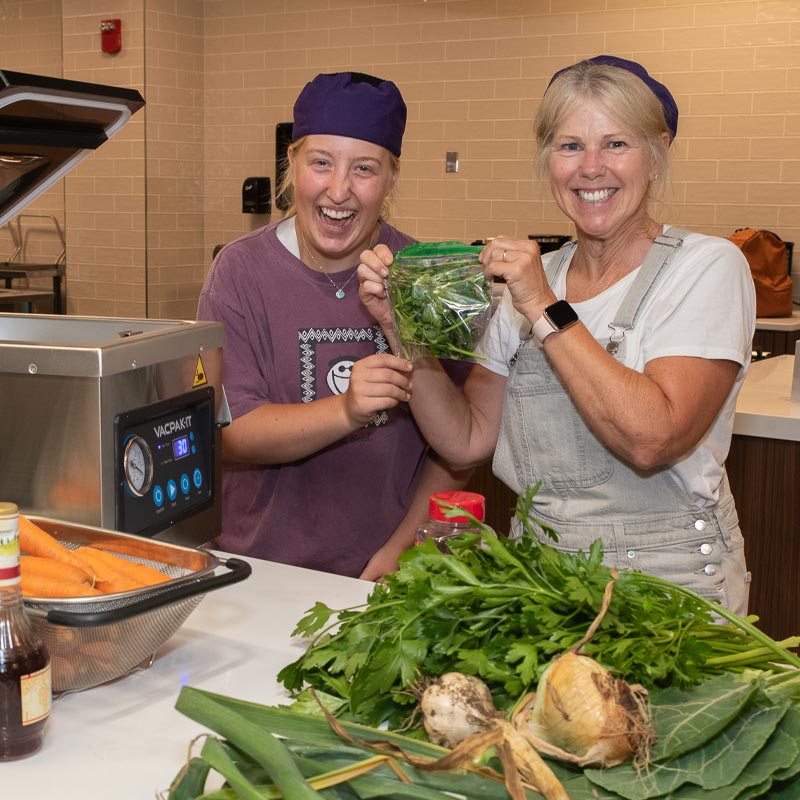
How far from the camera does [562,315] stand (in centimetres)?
175

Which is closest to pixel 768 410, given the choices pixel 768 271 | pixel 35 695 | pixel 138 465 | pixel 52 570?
pixel 138 465

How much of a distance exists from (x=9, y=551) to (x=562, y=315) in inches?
39.5

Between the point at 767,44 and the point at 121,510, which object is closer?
the point at 121,510

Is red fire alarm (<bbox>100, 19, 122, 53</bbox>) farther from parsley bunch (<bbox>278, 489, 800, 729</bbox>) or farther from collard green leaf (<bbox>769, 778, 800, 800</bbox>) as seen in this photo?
collard green leaf (<bbox>769, 778, 800, 800</bbox>)

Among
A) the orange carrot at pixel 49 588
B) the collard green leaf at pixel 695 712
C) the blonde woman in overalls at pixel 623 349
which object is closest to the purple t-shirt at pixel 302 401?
the blonde woman in overalls at pixel 623 349

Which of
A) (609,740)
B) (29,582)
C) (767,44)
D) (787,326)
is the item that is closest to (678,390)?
(609,740)

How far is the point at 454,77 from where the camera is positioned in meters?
6.40

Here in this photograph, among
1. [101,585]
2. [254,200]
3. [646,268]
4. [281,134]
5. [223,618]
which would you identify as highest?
[281,134]

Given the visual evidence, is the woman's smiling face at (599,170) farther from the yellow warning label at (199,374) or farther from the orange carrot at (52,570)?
the orange carrot at (52,570)

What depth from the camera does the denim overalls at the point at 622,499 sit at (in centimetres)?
179

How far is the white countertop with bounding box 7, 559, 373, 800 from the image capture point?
1091 millimetres

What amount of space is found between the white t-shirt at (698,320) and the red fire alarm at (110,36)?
16.9 feet

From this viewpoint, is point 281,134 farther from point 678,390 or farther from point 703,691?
point 703,691

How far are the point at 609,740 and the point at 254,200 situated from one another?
5626 millimetres
